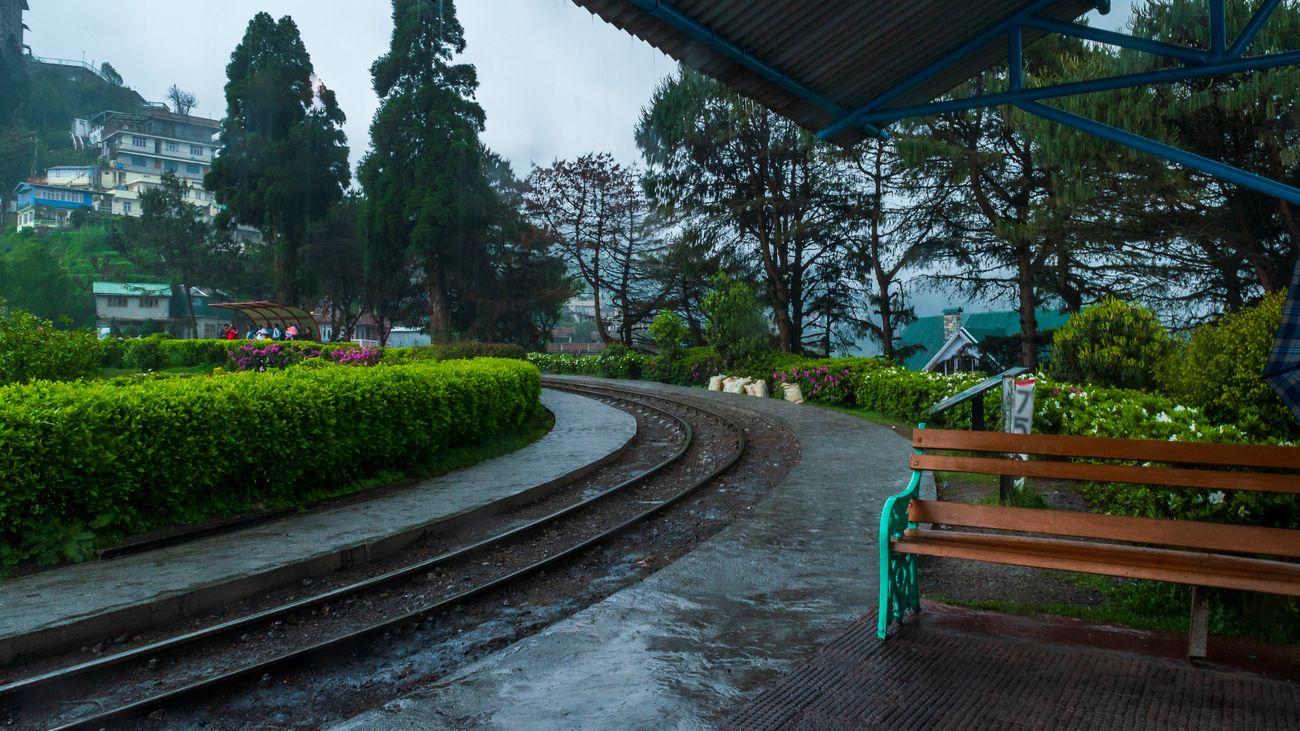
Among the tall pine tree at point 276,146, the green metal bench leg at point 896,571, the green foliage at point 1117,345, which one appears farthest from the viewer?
the tall pine tree at point 276,146

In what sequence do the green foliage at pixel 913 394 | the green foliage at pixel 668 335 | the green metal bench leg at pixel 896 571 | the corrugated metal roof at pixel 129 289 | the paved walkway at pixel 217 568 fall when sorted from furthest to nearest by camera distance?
the corrugated metal roof at pixel 129 289 < the green foliage at pixel 668 335 < the green foliage at pixel 913 394 < the paved walkway at pixel 217 568 < the green metal bench leg at pixel 896 571

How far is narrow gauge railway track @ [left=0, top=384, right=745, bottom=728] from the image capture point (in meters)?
4.08

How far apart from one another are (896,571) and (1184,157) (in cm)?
326

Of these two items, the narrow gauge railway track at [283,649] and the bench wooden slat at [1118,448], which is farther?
the narrow gauge railway track at [283,649]

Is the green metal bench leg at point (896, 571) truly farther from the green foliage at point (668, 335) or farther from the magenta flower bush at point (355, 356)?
the green foliage at point (668, 335)

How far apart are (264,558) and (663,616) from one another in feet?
11.6

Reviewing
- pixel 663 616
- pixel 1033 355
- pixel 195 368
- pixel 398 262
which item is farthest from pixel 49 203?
pixel 663 616

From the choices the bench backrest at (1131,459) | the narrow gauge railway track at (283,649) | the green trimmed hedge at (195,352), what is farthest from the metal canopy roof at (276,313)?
the bench backrest at (1131,459)

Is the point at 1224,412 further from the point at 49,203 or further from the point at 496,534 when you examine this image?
the point at 49,203

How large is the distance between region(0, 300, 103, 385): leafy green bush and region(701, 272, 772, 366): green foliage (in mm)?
16202

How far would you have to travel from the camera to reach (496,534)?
7.86m

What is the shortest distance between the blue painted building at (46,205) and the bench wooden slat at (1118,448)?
334 ft

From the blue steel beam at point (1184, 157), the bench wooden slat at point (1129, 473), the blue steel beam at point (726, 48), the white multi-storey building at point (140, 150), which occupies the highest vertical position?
the white multi-storey building at point (140, 150)

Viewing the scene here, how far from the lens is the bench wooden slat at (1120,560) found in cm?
344
